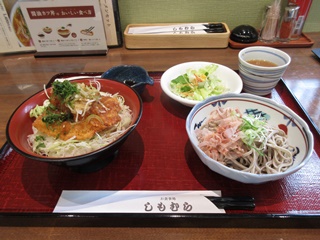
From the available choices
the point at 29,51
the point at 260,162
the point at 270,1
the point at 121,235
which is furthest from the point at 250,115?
the point at 29,51

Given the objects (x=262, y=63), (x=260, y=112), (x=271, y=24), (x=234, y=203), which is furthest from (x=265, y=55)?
(x=234, y=203)

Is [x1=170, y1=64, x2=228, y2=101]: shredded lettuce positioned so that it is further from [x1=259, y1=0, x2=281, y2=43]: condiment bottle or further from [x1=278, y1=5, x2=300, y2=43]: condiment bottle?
[x1=278, y1=5, x2=300, y2=43]: condiment bottle

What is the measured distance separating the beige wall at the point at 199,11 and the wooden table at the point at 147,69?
36 cm

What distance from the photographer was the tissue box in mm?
2035

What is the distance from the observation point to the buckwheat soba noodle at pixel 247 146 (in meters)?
0.98

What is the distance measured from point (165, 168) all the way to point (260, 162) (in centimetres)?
43

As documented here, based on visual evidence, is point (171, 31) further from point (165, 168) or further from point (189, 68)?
point (165, 168)

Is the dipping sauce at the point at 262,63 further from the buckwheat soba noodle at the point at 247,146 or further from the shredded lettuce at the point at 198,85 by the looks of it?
the buckwheat soba noodle at the point at 247,146

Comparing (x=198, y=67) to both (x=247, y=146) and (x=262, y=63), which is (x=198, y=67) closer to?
(x=262, y=63)

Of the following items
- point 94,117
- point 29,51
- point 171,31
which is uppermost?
point 94,117

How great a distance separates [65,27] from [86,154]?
157 centimetres

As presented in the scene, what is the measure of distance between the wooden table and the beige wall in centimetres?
36

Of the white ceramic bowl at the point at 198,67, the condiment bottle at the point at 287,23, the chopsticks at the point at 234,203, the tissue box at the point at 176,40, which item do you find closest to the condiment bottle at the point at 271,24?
the condiment bottle at the point at 287,23

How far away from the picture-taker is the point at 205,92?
145 cm
